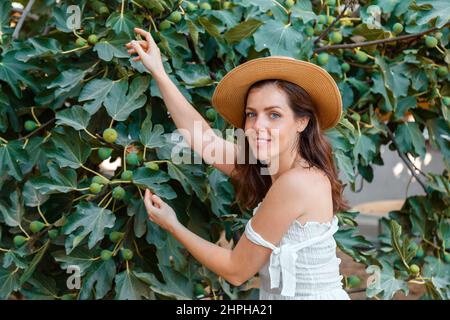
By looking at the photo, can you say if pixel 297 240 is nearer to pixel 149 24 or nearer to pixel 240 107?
pixel 240 107

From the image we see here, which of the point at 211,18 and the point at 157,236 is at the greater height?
the point at 211,18

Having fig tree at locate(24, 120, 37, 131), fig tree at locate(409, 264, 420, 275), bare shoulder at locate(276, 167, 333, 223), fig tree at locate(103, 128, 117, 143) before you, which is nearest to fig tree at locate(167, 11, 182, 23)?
fig tree at locate(103, 128, 117, 143)

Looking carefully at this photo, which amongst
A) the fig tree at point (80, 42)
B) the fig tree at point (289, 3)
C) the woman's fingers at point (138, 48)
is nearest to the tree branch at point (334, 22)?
the fig tree at point (289, 3)

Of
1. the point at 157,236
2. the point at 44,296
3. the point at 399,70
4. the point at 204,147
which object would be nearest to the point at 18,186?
the point at 44,296

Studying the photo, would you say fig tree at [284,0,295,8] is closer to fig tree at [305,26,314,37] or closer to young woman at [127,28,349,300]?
fig tree at [305,26,314,37]

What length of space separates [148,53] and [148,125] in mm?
177

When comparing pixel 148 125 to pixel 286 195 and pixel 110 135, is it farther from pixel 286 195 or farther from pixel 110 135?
pixel 286 195

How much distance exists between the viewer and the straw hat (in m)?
1.37

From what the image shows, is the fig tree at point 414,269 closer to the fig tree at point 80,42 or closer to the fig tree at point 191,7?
the fig tree at point 191,7

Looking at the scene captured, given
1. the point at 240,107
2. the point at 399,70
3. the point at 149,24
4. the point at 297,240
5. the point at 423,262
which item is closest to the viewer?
the point at 297,240

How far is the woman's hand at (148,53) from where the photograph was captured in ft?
5.13

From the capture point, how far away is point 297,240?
135 cm
